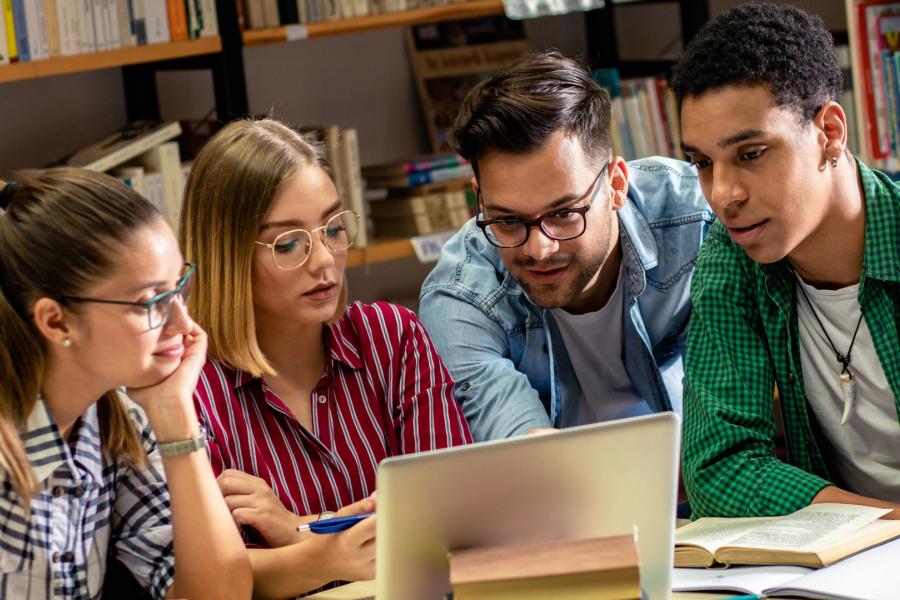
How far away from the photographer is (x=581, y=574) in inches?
45.8

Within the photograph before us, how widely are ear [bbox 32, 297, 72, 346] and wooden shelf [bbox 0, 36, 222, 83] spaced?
113 centimetres

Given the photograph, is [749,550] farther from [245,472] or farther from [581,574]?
[245,472]

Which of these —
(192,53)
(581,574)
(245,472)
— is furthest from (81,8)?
(581,574)

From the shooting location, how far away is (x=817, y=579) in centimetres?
134

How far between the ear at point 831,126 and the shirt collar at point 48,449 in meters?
1.10

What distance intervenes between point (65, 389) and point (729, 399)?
948 millimetres

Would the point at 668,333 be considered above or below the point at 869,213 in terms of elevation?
below

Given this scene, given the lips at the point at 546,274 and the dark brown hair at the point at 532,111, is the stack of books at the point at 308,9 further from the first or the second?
the lips at the point at 546,274

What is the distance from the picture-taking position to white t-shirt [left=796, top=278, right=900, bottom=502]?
1.79 m

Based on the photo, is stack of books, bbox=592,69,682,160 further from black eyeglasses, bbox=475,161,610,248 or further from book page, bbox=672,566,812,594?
book page, bbox=672,566,812,594

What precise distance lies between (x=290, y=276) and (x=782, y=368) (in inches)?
29.7

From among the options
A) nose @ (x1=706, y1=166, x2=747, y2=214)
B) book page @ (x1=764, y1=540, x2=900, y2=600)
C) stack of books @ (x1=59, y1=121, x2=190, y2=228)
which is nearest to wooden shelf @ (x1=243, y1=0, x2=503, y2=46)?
stack of books @ (x1=59, y1=121, x2=190, y2=228)

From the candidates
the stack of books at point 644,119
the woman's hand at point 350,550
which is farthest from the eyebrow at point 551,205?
the stack of books at point 644,119

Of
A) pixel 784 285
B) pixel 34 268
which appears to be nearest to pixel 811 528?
pixel 784 285
